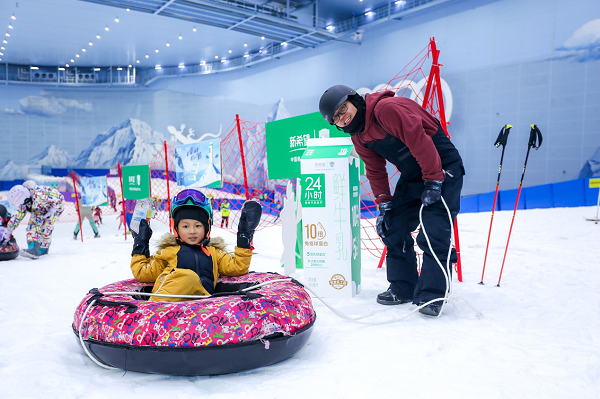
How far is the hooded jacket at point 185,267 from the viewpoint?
80.0 inches

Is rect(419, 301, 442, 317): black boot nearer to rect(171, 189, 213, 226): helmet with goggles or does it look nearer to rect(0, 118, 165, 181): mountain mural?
rect(171, 189, 213, 226): helmet with goggles

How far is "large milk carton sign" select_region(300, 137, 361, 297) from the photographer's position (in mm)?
2963

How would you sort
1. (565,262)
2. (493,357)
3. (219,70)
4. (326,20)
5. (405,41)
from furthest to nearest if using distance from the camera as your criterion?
(219,70)
(326,20)
(405,41)
(565,262)
(493,357)

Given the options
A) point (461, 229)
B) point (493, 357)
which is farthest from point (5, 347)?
point (461, 229)

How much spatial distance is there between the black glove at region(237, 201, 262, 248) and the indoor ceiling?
8.81 metres

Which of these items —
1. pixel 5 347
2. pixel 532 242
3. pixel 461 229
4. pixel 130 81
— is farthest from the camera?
pixel 130 81

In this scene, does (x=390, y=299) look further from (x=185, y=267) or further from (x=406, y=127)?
(x=185, y=267)

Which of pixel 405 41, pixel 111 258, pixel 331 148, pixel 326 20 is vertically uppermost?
pixel 326 20

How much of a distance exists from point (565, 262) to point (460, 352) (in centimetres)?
269

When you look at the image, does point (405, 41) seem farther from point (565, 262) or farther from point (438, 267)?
point (438, 267)

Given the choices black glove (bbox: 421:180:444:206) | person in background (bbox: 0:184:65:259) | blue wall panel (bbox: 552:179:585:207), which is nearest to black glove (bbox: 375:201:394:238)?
black glove (bbox: 421:180:444:206)

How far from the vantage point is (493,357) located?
6.01ft

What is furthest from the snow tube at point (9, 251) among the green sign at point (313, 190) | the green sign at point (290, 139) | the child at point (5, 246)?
the green sign at point (313, 190)

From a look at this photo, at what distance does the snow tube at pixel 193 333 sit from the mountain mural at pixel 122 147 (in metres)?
16.4
